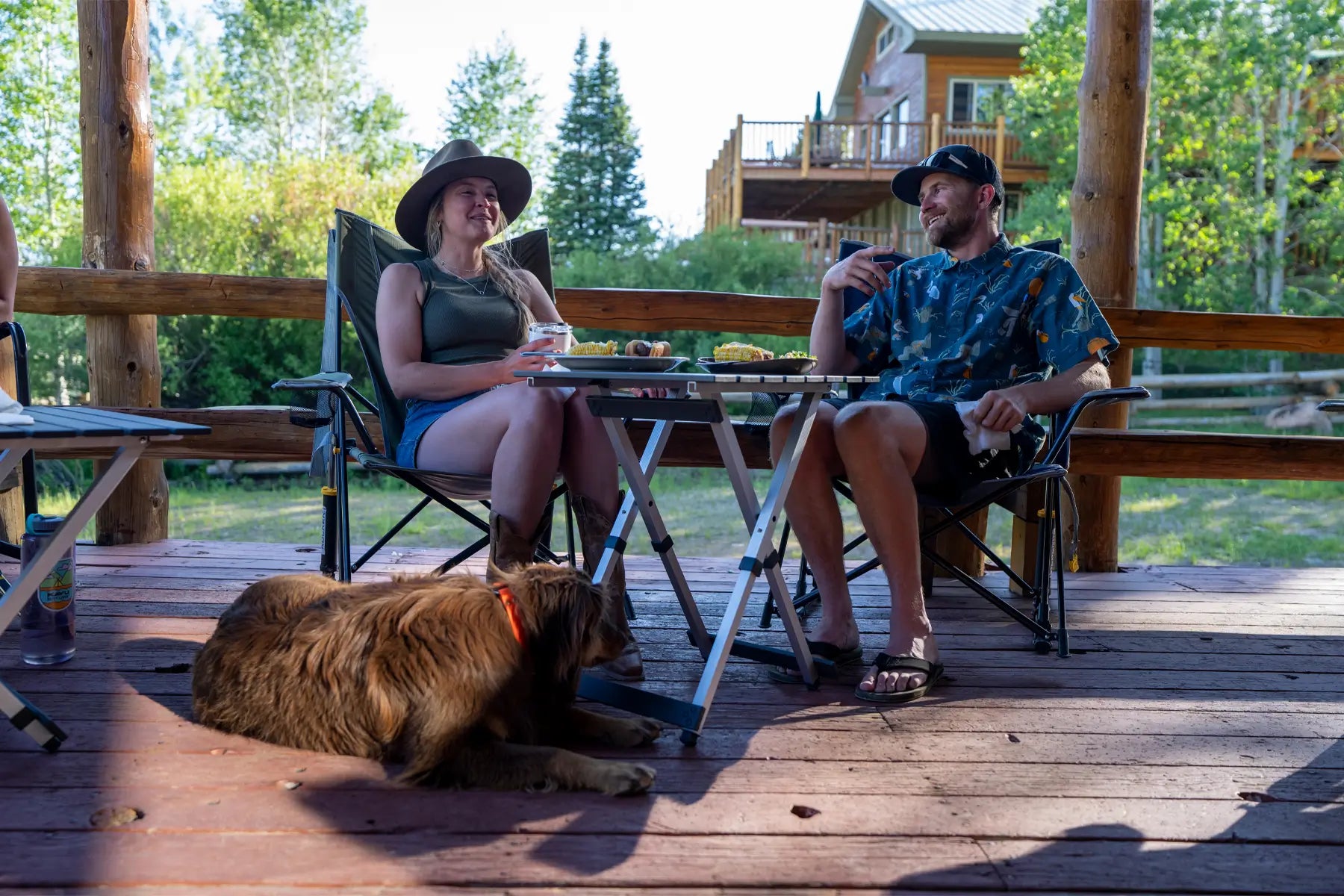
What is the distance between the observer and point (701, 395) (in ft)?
6.87

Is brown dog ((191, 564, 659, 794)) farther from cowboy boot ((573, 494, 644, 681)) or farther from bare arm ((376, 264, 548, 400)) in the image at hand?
bare arm ((376, 264, 548, 400))

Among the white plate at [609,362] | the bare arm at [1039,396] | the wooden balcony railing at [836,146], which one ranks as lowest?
the bare arm at [1039,396]

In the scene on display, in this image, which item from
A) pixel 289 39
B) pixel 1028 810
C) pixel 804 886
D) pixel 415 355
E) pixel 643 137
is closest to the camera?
pixel 804 886

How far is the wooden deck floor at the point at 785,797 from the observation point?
153cm

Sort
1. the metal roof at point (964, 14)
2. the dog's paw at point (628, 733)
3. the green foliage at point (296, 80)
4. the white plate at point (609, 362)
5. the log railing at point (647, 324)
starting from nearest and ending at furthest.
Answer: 1. the dog's paw at point (628, 733)
2. the white plate at point (609, 362)
3. the log railing at point (647, 324)
4. the metal roof at point (964, 14)
5. the green foliage at point (296, 80)

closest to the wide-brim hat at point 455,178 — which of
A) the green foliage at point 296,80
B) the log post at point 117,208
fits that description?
the log post at point 117,208

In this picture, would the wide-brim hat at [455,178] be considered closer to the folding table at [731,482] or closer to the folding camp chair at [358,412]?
the folding camp chair at [358,412]

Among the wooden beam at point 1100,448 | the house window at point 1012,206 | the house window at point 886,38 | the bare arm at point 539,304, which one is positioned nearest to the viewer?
the bare arm at point 539,304

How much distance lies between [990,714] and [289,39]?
2306 centimetres

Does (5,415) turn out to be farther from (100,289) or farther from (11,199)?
(11,199)

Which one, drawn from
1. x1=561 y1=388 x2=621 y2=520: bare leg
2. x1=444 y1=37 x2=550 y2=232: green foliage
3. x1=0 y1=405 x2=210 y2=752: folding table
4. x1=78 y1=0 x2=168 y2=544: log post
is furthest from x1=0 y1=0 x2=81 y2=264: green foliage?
x1=0 y1=405 x2=210 y2=752: folding table

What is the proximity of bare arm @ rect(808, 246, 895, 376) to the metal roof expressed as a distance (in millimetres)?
15854

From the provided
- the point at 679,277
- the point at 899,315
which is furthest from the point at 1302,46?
the point at 899,315

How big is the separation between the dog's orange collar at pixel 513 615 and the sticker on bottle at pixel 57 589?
118cm
